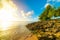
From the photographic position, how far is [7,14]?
1927 mm

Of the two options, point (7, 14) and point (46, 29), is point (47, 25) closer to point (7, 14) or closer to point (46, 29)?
point (46, 29)

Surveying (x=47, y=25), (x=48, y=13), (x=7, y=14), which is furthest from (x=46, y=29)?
(x=7, y=14)

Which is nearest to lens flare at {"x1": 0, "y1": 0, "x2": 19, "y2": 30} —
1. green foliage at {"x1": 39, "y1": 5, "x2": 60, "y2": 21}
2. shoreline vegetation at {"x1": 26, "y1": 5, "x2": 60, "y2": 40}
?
shoreline vegetation at {"x1": 26, "y1": 5, "x2": 60, "y2": 40}

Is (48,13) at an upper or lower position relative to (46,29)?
upper

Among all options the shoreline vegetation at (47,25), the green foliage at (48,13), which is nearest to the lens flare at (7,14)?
the shoreline vegetation at (47,25)

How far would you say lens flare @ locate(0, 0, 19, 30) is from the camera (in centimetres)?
192

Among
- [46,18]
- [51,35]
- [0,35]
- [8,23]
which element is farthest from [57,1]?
[0,35]

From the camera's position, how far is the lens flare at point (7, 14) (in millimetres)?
1917

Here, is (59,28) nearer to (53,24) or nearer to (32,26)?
(53,24)

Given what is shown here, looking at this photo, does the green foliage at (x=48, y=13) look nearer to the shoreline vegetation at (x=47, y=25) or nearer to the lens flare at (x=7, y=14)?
the shoreline vegetation at (x=47, y=25)

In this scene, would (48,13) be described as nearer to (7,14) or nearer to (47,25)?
(47,25)

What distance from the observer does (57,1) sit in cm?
191

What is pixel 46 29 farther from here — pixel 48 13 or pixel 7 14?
pixel 7 14

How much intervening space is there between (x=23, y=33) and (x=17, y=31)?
0.29 feet
